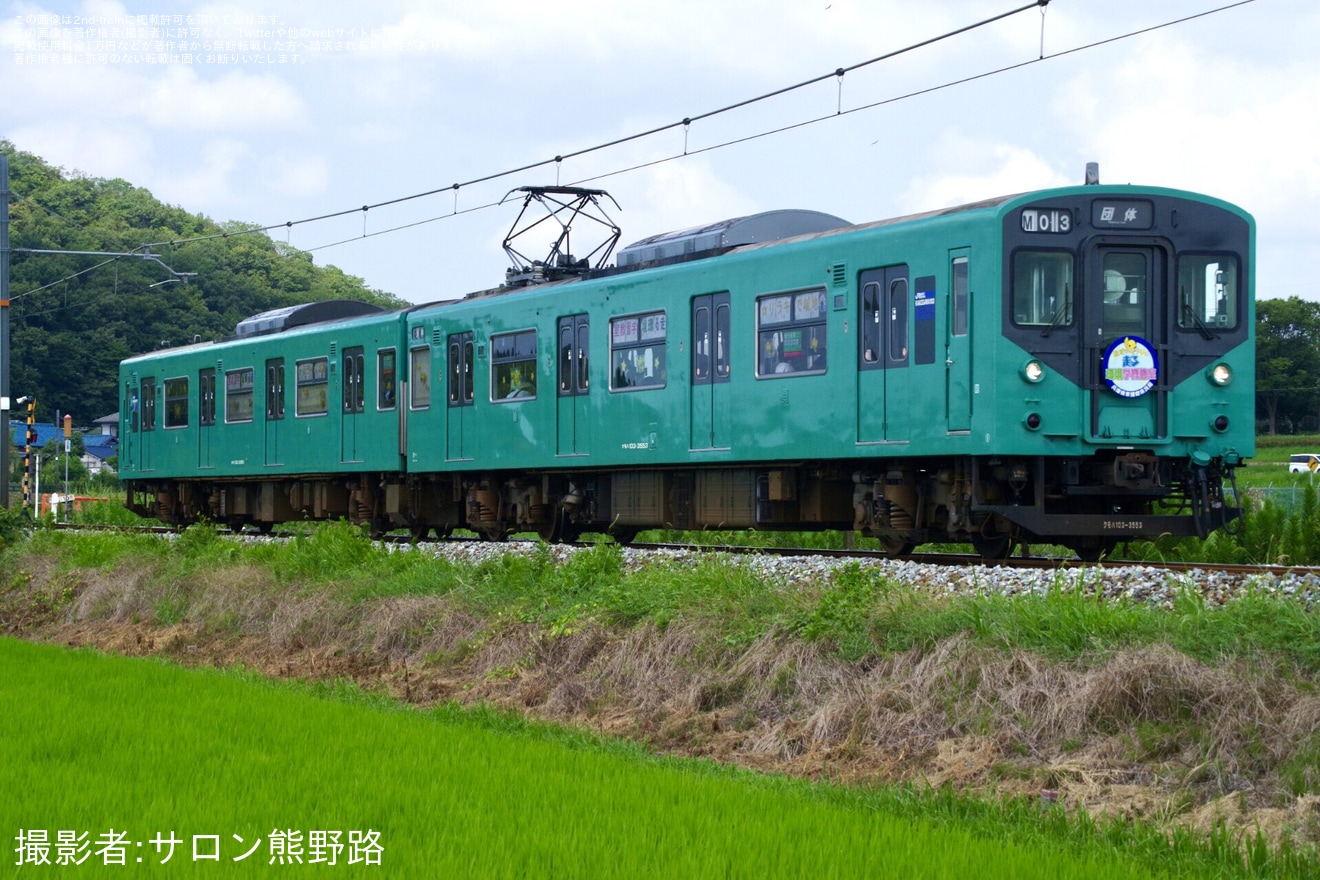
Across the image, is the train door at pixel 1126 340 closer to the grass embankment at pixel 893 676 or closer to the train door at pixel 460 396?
the grass embankment at pixel 893 676

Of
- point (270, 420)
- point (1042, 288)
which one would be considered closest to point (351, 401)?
point (270, 420)

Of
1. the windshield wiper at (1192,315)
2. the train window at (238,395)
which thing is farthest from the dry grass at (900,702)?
the train window at (238,395)

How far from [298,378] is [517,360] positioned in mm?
5948

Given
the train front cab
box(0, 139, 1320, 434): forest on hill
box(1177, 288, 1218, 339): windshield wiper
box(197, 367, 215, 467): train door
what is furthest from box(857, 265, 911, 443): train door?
box(0, 139, 1320, 434): forest on hill

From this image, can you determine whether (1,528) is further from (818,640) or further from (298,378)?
(818,640)

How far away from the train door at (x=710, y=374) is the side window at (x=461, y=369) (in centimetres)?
453

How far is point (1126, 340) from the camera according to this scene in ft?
42.7

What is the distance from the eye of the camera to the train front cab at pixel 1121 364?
12.8 metres

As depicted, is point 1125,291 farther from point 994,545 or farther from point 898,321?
point 994,545

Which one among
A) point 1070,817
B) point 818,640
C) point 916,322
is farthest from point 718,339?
point 1070,817

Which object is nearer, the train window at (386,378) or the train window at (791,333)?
the train window at (791,333)

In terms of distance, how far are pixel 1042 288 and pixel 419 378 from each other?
32.9 ft

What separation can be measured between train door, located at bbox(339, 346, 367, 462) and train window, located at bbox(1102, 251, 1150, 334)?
38.4 feet

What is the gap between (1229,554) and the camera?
47.0ft
